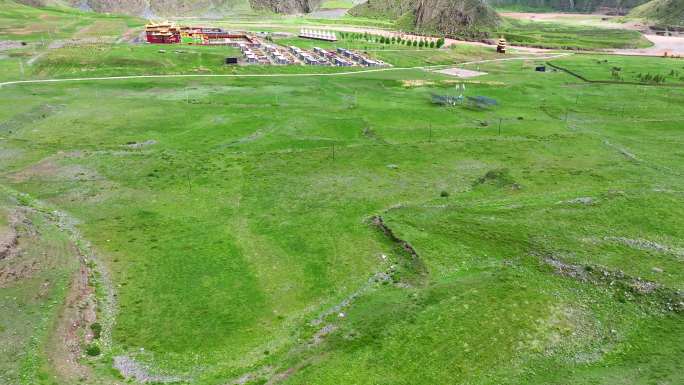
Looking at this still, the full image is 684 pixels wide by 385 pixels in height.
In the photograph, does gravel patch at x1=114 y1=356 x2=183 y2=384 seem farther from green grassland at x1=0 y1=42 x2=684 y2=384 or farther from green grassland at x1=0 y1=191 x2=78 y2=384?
green grassland at x1=0 y1=191 x2=78 y2=384

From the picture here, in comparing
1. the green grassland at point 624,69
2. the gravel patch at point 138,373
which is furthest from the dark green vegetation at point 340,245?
the green grassland at point 624,69

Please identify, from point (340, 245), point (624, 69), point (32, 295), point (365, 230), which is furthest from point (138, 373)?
point (624, 69)

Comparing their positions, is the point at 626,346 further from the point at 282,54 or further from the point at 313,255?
the point at 282,54

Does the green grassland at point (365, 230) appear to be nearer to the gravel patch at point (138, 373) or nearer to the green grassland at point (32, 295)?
the gravel patch at point (138, 373)

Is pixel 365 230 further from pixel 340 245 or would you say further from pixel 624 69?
pixel 624 69

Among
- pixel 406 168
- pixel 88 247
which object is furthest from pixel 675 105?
pixel 88 247

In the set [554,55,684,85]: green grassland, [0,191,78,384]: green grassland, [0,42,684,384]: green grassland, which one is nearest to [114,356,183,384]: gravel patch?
[0,42,684,384]: green grassland

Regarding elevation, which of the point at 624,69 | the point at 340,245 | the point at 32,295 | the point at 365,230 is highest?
the point at 624,69

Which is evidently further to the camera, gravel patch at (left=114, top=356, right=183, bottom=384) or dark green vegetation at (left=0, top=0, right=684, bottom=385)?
dark green vegetation at (left=0, top=0, right=684, bottom=385)

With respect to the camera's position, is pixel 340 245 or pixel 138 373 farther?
pixel 340 245
